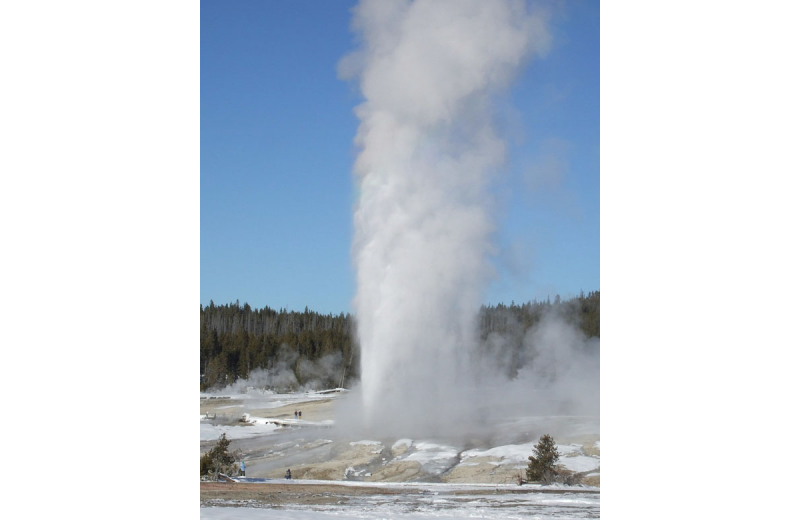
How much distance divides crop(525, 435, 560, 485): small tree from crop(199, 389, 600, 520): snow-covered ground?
574 mm

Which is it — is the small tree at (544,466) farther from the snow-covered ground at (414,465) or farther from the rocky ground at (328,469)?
the snow-covered ground at (414,465)

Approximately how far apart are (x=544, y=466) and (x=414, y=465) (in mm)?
3332

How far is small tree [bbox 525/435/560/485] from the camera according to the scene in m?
16.4

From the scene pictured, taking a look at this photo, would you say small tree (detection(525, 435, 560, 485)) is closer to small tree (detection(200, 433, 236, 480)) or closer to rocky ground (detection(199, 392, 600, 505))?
rocky ground (detection(199, 392, 600, 505))

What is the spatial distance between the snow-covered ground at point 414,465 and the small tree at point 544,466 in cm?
57

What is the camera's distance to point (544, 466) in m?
16.7

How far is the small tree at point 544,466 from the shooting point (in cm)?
1643

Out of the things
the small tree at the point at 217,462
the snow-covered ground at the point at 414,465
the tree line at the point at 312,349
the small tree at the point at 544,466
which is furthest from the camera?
the tree line at the point at 312,349

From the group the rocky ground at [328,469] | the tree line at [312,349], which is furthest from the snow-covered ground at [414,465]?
the tree line at [312,349]

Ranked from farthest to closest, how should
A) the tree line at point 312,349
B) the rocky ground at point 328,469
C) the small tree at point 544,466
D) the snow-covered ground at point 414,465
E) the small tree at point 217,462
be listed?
the tree line at point 312,349 → the small tree at point 217,462 → the small tree at point 544,466 → the rocky ground at point 328,469 → the snow-covered ground at point 414,465

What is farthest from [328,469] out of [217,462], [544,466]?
[544,466]
